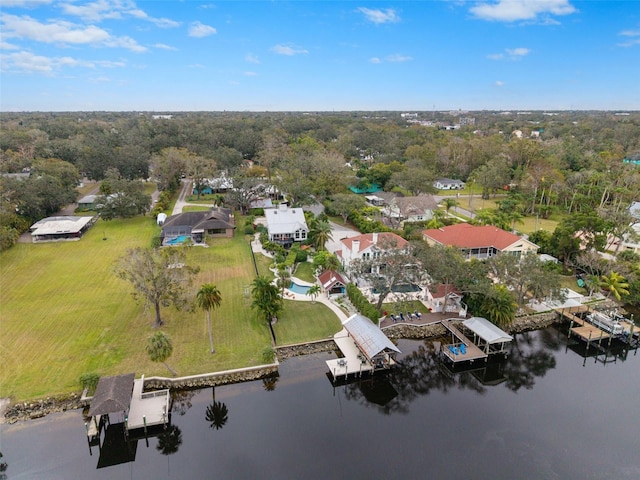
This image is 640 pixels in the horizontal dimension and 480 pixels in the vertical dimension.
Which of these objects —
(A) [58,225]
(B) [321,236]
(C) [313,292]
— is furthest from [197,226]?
(C) [313,292]

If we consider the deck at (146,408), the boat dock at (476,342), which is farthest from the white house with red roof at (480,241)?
the deck at (146,408)

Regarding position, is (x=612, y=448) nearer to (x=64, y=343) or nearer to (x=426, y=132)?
(x=64, y=343)

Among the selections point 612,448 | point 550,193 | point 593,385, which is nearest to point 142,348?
point 612,448

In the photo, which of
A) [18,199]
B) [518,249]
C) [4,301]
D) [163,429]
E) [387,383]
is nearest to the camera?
[163,429]

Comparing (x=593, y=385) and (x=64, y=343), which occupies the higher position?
(x=64, y=343)

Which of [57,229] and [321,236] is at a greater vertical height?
[321,236]

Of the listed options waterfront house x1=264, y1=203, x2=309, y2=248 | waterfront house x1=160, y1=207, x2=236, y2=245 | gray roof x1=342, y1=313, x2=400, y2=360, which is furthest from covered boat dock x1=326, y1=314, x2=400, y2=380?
waterfront house x1=160, y1=207, x2=236, y2=245

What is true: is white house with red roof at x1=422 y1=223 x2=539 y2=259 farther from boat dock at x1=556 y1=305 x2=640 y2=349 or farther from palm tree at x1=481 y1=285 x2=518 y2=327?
palm tree at x1=481 y1=285 x2=518 y2=327

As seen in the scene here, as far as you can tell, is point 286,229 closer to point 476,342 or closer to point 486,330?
point 476,342
